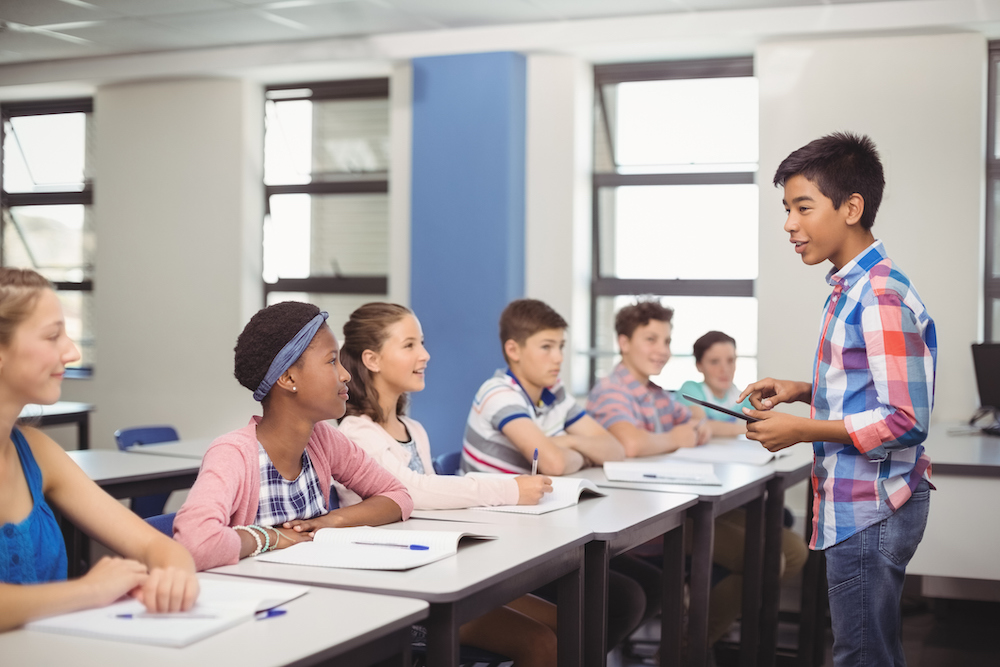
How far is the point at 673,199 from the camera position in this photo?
5660mm

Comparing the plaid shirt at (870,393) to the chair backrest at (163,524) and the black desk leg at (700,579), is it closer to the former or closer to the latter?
the black desk leg at (700,579)

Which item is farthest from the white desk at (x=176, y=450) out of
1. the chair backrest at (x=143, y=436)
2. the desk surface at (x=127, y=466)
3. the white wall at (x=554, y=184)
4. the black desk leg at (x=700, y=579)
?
the white wall at (x=554, y=184)

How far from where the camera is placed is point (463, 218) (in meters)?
5.36

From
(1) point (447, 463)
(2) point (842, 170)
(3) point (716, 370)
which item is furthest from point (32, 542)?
(3) point (716, 370)

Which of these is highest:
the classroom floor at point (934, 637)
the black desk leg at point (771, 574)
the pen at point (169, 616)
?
the pen at point (169, 616)

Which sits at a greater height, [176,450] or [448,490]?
[448,490]

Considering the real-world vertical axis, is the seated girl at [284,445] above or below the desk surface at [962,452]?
above

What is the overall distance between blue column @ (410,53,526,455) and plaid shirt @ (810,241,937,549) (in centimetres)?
348

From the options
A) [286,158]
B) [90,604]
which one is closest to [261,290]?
[286,158]

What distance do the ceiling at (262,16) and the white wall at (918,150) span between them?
378 millimetres

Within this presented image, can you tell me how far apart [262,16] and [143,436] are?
2327 millimetres

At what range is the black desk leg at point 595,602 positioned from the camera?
2.10 meters

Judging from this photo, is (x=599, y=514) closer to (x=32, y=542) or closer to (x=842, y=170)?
(x=842, y=170)

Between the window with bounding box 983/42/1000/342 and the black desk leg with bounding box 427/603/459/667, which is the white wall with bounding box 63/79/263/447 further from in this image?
the black desk leg with bounding box 427/603/459/667
